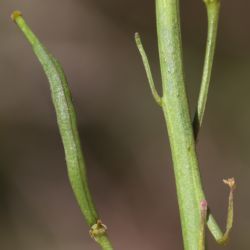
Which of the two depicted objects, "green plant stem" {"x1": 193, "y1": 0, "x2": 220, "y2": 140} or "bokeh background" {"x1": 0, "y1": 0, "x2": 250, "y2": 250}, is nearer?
"green plant stem" {"x1": 193, "y1": 0, "x2": 220, "y2": 140}

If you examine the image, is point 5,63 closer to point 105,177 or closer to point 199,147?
point 105,177

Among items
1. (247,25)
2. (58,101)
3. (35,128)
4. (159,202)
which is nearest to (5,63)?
(35,128)

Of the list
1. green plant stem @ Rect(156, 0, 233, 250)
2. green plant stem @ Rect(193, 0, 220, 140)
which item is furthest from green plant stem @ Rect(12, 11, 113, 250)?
green plant stem @ Rect(193, 0, 220, 140)

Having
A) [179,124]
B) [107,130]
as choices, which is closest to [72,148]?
[179,124]

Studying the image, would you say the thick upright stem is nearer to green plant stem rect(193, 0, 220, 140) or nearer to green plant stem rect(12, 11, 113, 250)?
green plant stem rect(193, 0, 220, 140)

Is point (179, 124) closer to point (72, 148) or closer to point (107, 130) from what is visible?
point (72, 148)
